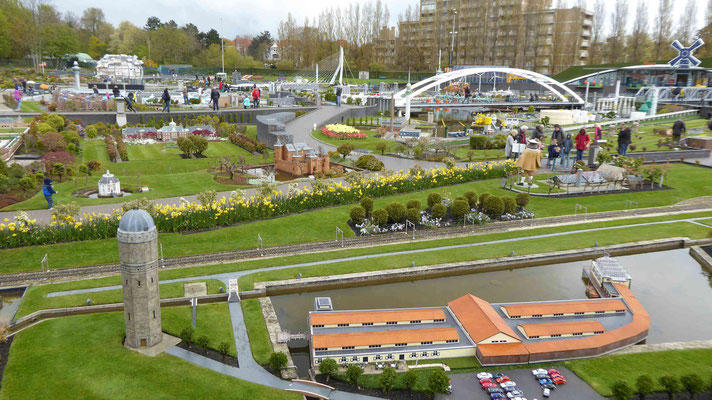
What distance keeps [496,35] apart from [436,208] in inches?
3666

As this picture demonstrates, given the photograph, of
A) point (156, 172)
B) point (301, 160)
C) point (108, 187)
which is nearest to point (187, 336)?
point (108, 187)

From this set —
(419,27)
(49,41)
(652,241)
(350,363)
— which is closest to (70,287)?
(350,363)

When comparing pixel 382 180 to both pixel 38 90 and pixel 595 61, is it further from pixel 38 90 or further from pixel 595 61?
pixel 595 61

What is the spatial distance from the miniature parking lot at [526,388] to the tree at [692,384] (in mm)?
2173

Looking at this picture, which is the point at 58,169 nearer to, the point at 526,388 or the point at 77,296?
the point at 77,296

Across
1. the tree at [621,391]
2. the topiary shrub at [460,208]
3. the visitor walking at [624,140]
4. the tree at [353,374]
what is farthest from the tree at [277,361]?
the visitor walking at [624,140]

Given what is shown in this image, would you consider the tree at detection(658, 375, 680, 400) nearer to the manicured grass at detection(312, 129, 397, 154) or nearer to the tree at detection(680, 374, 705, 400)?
the tree at detection(680, 374, 705, 400)

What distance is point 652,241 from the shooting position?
23906 mm

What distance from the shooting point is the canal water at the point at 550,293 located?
16875 mm

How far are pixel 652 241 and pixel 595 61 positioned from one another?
8873 cm

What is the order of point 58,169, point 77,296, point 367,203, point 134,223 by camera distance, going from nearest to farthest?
point 134,223 → point 77,296 → point 367,203 → point 58,169

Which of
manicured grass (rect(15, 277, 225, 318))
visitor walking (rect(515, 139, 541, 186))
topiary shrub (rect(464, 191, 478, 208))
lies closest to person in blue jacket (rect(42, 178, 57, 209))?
manicured grass (rect(15, 277, 225, 318))

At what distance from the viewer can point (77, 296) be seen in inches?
676

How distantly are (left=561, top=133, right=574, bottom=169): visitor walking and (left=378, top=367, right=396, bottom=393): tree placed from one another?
26857 millimetres
